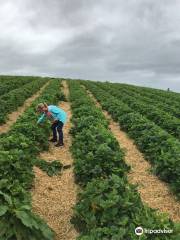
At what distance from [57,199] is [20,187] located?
62.7 inches

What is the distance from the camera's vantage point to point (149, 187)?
1021cm

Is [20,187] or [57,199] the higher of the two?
[20,187]

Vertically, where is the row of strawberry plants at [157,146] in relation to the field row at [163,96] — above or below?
above

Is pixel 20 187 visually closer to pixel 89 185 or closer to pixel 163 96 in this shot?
pixel 89 185

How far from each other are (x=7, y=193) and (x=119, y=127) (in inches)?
467

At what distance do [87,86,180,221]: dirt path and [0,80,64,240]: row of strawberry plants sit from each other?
8.82 ft

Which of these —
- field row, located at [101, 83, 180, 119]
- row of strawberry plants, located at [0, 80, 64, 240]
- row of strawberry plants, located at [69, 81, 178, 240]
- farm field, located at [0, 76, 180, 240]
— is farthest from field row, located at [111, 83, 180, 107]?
row of strawberry plants, located at [69, 81, 178, 240]

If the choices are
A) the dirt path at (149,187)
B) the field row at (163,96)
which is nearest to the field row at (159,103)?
the field row at (163,96)

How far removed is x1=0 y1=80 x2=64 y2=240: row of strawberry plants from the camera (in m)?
6.51

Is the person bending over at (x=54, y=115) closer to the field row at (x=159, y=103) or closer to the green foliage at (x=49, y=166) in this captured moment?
the green foliage at (x=49, y=166)

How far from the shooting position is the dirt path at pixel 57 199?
7727mm

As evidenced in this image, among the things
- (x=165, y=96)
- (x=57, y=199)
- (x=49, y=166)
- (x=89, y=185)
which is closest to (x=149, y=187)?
(x=57, y=199)

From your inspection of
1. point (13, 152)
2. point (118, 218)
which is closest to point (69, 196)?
point (13, 152)

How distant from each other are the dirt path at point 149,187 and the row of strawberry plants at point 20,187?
269 centimetres
